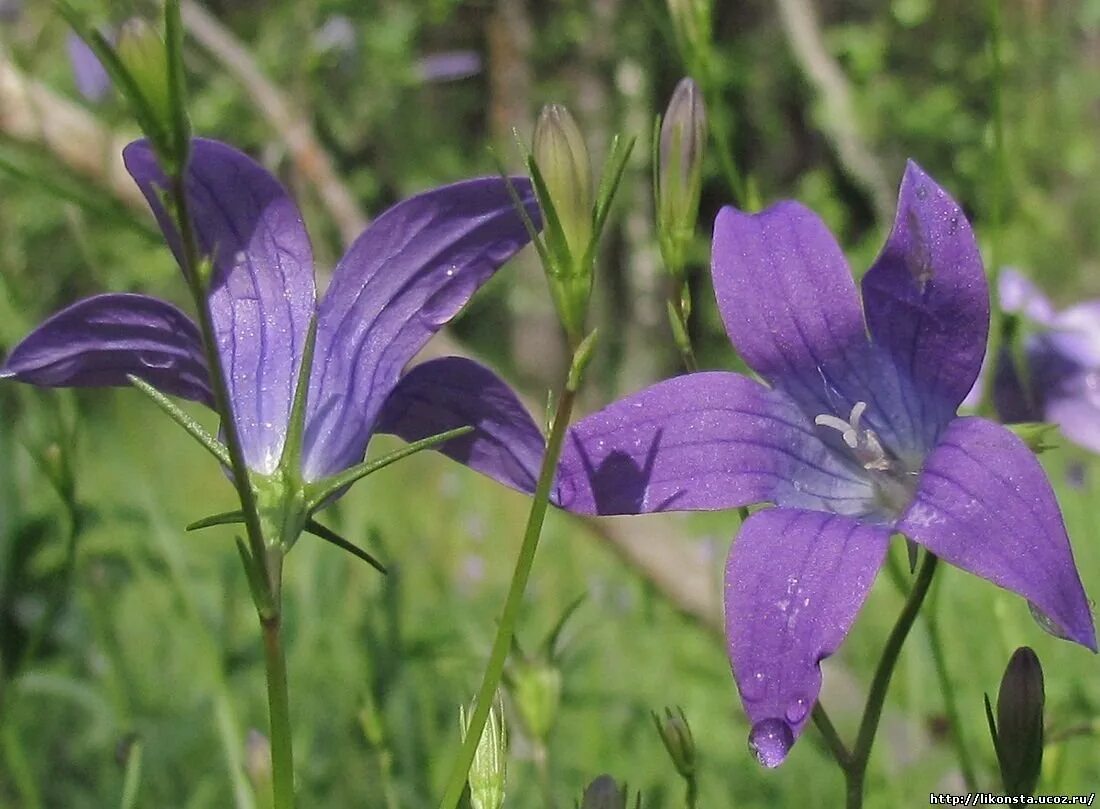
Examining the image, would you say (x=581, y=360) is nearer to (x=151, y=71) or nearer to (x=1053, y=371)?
(x=151, y=71)

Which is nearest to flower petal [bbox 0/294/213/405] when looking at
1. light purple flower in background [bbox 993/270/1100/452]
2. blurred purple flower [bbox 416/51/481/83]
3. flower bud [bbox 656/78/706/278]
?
flower bud [bbox 656/78/706/278]

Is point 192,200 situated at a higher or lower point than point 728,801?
higher

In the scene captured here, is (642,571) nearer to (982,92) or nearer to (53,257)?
(53,257)

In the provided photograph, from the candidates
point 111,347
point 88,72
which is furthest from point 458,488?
point 111,347

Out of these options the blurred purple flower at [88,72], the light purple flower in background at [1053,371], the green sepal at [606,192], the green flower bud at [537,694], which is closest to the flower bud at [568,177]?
the green sepal at [606,192]

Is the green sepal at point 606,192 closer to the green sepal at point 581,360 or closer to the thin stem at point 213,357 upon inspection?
the green sepal at point 581,360

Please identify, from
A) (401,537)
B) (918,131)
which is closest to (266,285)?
(401,537)
